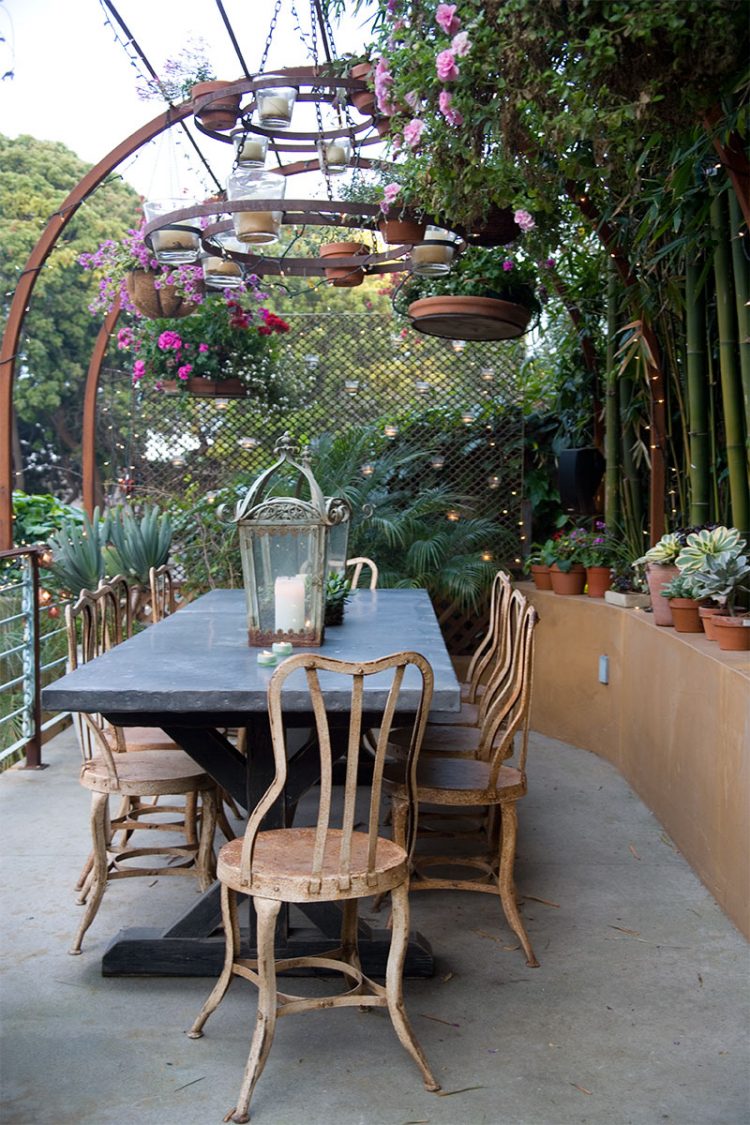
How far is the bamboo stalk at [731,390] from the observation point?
3.57 meters

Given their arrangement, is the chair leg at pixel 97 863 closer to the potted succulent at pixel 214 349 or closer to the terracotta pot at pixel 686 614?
the terracotta pot at pixel 686 614

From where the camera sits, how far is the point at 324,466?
6.32 metres

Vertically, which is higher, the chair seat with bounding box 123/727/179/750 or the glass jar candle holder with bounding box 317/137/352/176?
the glass jar candle holder with bounding box 317/137/352/176

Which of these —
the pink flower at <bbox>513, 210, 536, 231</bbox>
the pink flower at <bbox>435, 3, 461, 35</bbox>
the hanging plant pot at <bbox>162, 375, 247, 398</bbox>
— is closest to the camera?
the pink flower at <bbox>435, 3, 461, 35</bbox>

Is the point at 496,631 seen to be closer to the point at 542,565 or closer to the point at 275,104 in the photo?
the point at 275,104

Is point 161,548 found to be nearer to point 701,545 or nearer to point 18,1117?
point 701,545

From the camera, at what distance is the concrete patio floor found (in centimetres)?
212

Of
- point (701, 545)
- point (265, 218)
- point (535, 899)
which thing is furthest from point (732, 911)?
point (265, 218)

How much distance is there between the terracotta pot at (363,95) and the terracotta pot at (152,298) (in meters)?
1.92

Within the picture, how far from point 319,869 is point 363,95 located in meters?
2.47

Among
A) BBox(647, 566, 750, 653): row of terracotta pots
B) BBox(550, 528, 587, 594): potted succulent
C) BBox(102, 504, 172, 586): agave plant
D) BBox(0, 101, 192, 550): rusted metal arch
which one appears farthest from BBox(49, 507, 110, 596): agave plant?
BBox(647, 566, 750, 653): row of terracotta pots

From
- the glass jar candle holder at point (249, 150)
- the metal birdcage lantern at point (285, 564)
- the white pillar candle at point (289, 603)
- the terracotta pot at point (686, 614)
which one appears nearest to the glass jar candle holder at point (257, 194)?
the glass jar candle holder at point (249, 150)

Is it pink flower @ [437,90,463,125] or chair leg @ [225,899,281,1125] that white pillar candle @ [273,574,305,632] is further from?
pink flower @ [437,90,463,125]

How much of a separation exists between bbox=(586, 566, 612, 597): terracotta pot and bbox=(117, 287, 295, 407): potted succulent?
Result: 2.35 m
